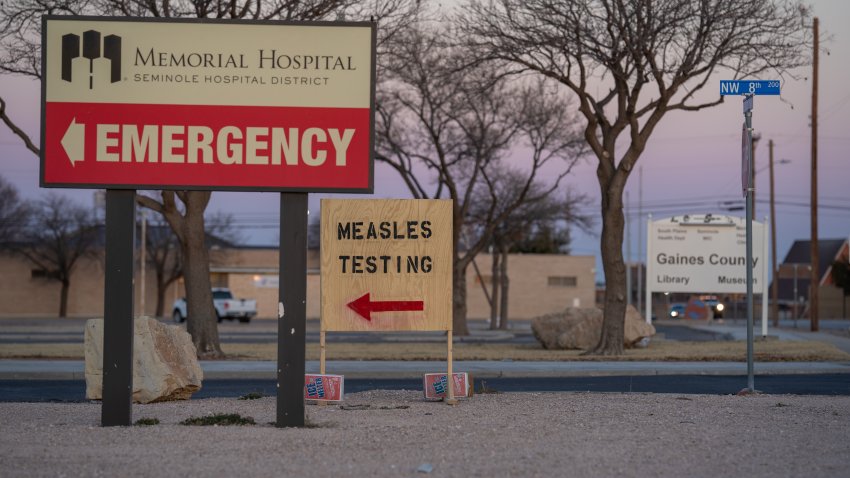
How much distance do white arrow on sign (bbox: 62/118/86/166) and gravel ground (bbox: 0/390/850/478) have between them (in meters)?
2.63

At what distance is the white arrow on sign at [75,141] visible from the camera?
1104cm

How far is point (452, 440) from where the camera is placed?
10.1 m

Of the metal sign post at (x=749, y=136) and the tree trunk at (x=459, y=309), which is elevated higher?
the metal sign post at (x=749, y=136)

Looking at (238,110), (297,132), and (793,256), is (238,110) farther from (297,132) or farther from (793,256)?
(793,256)

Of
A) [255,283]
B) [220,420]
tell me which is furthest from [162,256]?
[220,420]

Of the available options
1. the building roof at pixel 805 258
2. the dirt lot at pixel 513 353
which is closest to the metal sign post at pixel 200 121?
the dirt lot at pixel 513 353

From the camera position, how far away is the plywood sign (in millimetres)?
13234

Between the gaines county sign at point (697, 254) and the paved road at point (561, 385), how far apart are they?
1237 centimetres

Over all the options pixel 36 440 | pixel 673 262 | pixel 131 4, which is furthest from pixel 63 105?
pixel 673 262

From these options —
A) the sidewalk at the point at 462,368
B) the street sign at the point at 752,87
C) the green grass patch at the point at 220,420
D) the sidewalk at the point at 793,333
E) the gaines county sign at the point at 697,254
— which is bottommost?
the sidewalk at the point at 793,333

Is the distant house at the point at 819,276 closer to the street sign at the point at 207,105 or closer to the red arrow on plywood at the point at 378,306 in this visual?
the red arrow on plywood at the point at 378,306

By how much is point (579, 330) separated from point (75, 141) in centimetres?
1969

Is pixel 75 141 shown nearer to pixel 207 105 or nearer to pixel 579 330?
pixel 207 105

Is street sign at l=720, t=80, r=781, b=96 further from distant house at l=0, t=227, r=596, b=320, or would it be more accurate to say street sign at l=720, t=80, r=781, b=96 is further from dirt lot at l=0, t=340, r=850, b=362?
distant house at l=0, t=227, r=596, b=320
